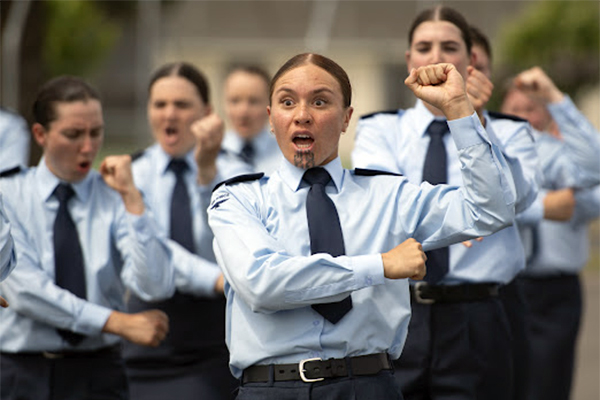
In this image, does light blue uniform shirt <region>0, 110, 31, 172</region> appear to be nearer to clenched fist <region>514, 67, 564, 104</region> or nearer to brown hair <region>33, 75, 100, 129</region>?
brown hair <region>33, 75, 100, 129</region>

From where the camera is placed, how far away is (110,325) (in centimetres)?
511

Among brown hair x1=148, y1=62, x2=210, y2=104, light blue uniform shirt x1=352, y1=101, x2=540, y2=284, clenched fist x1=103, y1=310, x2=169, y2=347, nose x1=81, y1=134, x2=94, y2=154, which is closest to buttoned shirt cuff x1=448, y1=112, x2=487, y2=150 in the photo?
light blue uniform shirt x1=352, y1=101, x2=540, y2=284

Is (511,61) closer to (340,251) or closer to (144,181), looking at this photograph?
(144,181)

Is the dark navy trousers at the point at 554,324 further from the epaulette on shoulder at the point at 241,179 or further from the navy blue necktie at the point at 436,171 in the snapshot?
the epaulette on shoulder at the point at 241,179

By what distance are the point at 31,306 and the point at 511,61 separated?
23913 mm

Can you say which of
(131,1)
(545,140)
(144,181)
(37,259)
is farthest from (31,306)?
(131,1)

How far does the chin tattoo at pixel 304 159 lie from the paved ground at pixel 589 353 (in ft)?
18.7

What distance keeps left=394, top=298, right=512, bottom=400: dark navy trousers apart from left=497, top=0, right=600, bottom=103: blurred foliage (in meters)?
22.1

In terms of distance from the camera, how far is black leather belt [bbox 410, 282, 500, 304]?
5.17 m

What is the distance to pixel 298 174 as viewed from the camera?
13.7 ft

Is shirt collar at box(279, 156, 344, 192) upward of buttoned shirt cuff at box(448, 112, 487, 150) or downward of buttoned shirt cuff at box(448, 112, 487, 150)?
downward

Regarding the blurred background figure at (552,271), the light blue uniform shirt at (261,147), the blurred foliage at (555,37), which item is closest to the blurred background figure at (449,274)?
the blurred background figure at (552,271)

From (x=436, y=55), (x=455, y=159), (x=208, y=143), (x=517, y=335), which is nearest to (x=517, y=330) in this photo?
(x=517, y=335)

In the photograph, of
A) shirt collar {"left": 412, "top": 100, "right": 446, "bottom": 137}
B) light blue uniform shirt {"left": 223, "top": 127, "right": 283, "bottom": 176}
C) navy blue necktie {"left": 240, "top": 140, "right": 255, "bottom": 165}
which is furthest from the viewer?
navy blue necktie {"left": 240, "top": 140, "right": 255, "bottom": 165}
